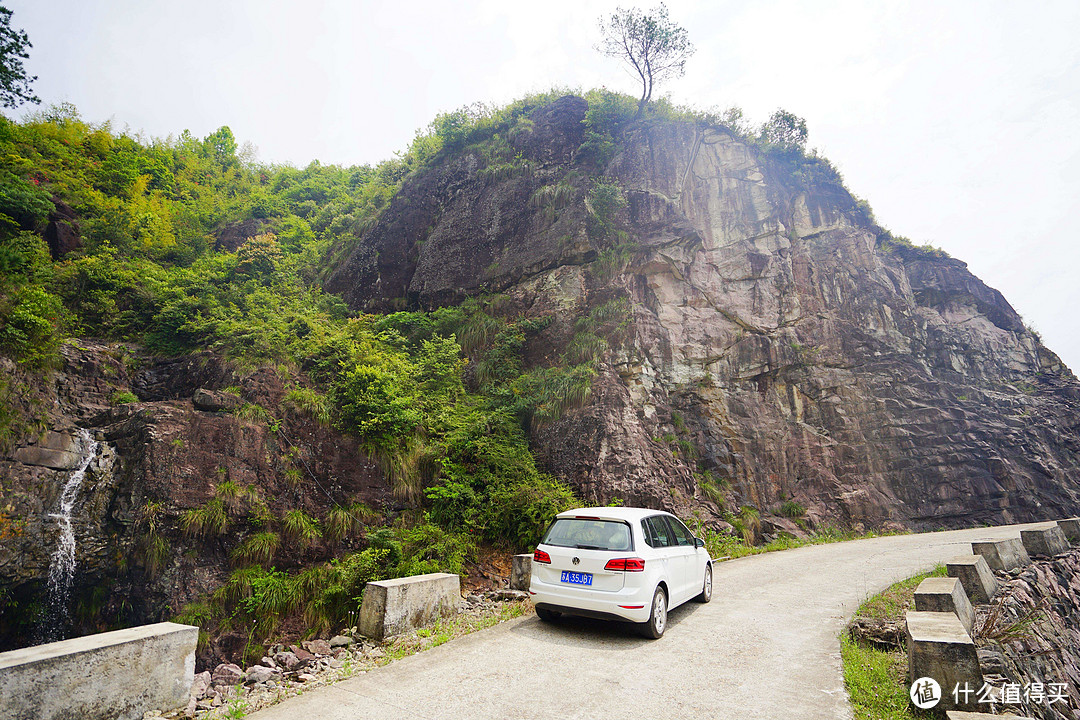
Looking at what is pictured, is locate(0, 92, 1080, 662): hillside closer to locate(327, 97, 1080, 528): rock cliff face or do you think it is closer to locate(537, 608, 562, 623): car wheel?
locate(327, 97, 1080, 528): rock cliff face

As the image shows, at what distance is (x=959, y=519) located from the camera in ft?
63.0

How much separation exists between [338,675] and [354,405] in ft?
25.4

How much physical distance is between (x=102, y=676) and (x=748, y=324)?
20.8 meters

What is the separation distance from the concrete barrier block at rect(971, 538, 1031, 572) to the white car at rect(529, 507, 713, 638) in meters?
6.92

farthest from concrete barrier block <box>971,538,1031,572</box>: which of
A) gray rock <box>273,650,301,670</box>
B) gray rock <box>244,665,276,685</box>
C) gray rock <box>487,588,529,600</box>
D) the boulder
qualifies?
gray rock <box>244,665,276,685</box>

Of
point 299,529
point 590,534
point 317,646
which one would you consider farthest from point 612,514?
point 299,529

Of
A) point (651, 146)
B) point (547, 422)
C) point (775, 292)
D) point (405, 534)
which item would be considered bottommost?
point (405, 534)

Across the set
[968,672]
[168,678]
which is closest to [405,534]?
[168,678]

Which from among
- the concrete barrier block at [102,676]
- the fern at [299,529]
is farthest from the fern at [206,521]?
the concrete barrier block at [102,676]

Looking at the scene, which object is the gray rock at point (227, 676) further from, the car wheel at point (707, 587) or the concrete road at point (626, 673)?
the car wheel at point (707, 587)

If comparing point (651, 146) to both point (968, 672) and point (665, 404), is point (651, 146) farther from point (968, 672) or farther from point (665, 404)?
point (968, 672)

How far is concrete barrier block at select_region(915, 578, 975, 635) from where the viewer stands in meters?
5.69

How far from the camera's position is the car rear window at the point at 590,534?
6.46 metres

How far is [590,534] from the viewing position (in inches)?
264
